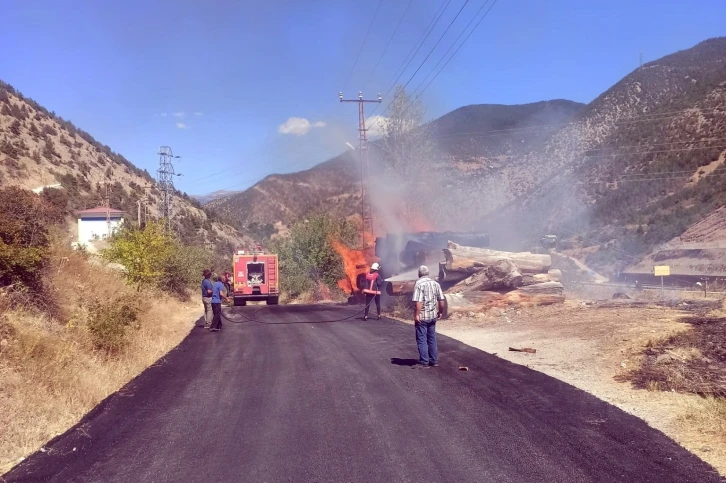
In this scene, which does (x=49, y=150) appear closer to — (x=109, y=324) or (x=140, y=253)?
(x=140, y=253)

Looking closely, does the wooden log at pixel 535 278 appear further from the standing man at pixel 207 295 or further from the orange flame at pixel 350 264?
the orange flame at pixel 350 264

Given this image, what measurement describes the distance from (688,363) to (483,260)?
11008mm

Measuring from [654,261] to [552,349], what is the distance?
23035mm

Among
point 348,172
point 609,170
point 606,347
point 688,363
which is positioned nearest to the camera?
point 688,363

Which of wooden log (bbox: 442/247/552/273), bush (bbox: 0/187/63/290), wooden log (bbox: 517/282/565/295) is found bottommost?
wooden log (bbox: 517/282/565/295)

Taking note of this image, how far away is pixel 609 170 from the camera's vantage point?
52.4m

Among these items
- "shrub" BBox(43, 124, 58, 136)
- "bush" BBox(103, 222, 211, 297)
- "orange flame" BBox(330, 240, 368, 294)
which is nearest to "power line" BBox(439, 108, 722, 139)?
"orange flame" BBox(330, 240, 368, 294)

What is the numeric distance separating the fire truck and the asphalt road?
22.2 meters

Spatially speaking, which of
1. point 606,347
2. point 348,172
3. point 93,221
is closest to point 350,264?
point 93,221

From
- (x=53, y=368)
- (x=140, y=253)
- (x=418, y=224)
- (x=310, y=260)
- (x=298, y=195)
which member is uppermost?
(x=298, y=195)

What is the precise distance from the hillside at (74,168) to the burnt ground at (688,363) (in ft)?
130

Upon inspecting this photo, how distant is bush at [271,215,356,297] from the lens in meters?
37.6

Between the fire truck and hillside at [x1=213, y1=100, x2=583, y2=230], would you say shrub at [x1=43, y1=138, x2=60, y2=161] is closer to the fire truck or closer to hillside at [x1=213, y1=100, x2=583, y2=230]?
hillside at [x1=213, y1=100, x2=583, y2=230]

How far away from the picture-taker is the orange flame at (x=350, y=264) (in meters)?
34.3
